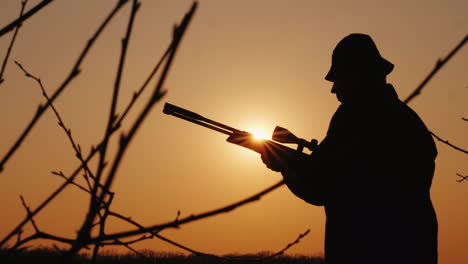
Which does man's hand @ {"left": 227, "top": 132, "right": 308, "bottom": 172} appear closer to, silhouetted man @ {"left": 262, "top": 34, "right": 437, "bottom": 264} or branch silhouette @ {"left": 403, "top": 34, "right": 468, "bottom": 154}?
silhouetted man @ {"left": 262, "top": 34, "right": 437, "bottom": 264}

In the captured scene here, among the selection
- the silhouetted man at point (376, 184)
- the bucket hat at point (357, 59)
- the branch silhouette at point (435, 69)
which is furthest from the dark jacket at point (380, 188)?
the branch silhouette at point (435, 69)

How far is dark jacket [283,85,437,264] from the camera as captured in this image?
3.21 m

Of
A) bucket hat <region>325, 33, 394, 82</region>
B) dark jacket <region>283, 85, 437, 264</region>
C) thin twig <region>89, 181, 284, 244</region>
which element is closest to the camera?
thin twig <region>89, 181, 284, 244</region>

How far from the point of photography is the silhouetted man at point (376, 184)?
3207 mm

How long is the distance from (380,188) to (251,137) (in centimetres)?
122

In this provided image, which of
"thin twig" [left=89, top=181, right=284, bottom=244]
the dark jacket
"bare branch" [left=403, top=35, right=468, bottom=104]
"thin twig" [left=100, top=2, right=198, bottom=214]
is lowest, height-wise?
"thin twig" [left=89, top=181, right=284, bottom=244]

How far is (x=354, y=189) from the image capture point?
3264 millimetres

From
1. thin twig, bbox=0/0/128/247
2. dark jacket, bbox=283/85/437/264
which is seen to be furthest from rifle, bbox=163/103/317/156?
thin twig, bbox=0/0/128/247

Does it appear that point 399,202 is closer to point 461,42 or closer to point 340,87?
point 340,87

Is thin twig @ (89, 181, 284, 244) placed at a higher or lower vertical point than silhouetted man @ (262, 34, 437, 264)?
lower

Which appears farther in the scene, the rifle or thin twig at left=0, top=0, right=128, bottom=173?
the rifle

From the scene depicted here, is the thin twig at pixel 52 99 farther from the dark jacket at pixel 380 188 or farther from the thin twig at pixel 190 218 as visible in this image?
the dark jacket at pixel 380 188

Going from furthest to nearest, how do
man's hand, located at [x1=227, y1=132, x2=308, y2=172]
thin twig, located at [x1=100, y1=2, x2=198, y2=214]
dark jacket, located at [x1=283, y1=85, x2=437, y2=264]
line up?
1. man's hand, located at [x1=227, y1=132, x2=308, y2=172]
2. dark jacket, located at [x1=283, y1=85, x2=437, y2=264]
3. thin twig, located at [x1=100, y1=2, x2=198, y2=214]

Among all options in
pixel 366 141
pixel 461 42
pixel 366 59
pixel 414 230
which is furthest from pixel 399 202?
pixel 461 42
